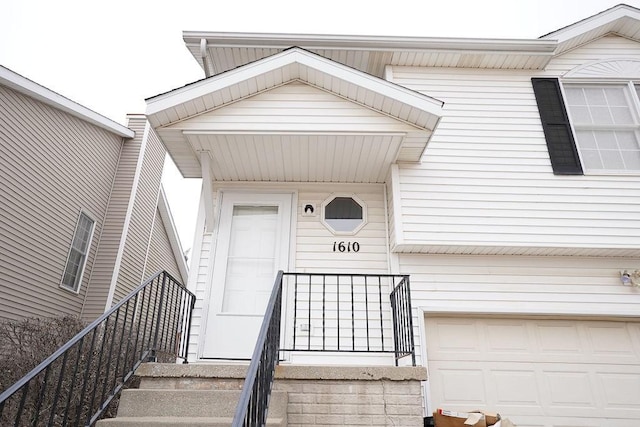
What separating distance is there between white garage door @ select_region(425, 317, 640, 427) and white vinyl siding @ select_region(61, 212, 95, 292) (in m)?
7.78

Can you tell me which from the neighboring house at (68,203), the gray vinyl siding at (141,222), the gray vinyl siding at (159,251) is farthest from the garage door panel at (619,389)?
the gray vinyl siding at (159,251)

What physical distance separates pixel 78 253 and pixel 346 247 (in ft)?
23.2

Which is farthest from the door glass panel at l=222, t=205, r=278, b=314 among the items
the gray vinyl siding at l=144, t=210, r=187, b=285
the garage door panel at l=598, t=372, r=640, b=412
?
the gray vinyl siding at l=144, t=210, r=187, b=285

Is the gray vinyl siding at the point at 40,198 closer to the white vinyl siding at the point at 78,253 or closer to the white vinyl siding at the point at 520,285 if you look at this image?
the white vinyl siding at the point at 78,253

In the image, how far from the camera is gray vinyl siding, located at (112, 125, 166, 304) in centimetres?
1020

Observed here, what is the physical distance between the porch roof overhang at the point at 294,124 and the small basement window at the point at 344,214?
1.79 feet

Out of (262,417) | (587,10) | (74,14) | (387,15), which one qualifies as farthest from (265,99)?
(587,10)

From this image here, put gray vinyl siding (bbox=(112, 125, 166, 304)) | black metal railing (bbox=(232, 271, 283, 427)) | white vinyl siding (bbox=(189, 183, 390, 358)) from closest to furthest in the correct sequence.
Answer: black metal railing (bbox=(232, 271, 283, 427)) → white vinyl siding (bbox=(189, 183, 390, 358)) → gray vinyl siding (bbox=(112, 125, 166, 304))

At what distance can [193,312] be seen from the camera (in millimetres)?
4645

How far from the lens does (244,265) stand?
4941mm

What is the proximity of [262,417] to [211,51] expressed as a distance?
16.8ft

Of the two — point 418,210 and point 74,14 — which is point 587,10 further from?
point 74,14

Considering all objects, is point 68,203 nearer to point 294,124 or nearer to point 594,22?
point 294,124

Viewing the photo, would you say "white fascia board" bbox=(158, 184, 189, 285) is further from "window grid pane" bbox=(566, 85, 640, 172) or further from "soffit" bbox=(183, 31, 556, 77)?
"window grid pane" bbox=(566, 85, 640, 172)
